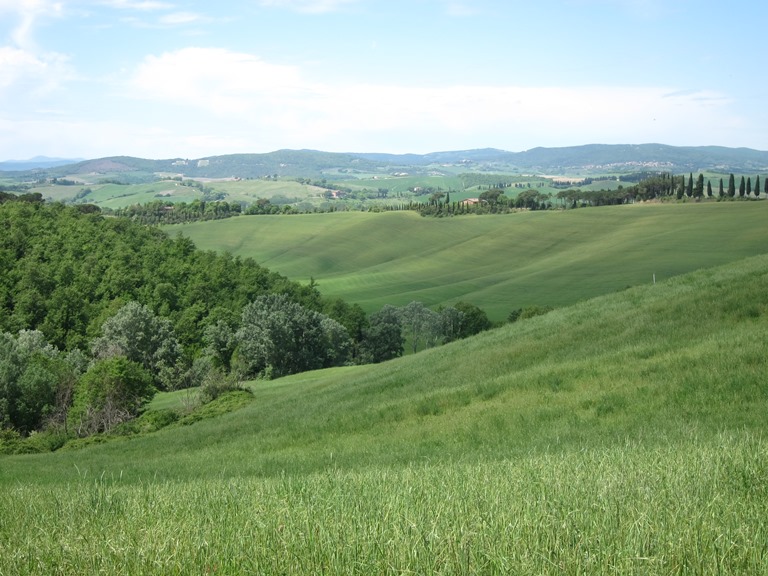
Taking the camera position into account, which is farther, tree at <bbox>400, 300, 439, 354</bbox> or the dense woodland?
tree at <bbox>400, 300, 439, 354</bbox>

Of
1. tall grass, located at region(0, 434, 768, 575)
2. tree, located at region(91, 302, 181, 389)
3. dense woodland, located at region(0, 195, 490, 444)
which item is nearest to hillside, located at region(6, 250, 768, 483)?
tall grass, located at region(0, 434, 768, 575)

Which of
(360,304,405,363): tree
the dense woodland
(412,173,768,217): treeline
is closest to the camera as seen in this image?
the dense woodland

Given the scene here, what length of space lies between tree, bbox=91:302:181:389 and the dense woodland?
141 millimetres

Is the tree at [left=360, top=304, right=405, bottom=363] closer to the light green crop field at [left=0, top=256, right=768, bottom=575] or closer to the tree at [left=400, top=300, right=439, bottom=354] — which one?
the tree at [left=400, top=300, right=439, bottom=354]

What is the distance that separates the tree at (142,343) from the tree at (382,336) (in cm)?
3130

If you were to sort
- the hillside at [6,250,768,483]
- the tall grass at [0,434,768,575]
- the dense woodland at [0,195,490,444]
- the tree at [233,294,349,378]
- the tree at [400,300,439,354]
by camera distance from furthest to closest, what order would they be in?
the tree at [400,300,439,354] → the tree at [233,294,349,378] → the dense woodland at [0,195,490,444] → the hillside at [6,250,768,483] → the tall grass at [0,434,768,575]

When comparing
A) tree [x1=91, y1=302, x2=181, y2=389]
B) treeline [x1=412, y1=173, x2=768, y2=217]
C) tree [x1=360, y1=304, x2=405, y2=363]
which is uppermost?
treeline [x1=412, y1=173, x2=768, y2=217]

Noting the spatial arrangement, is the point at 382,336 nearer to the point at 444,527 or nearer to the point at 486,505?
the point at 486,505

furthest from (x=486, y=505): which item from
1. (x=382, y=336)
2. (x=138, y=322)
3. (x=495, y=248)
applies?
(x=495, y=248)

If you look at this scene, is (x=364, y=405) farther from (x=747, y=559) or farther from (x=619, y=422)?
(x=747, y=559)

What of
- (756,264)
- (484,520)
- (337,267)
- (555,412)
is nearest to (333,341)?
(337,267)

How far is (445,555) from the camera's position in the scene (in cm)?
418

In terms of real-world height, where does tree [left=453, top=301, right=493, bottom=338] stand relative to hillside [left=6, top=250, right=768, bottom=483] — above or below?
below

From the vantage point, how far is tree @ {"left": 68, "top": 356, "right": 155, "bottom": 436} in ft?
156
